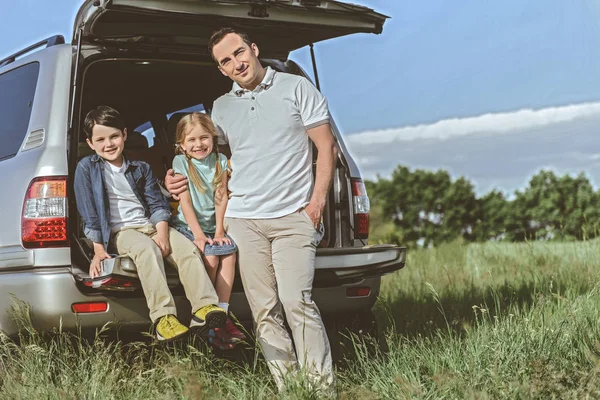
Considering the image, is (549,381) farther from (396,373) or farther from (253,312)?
(253,312)

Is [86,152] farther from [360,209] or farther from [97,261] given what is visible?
[360,209]

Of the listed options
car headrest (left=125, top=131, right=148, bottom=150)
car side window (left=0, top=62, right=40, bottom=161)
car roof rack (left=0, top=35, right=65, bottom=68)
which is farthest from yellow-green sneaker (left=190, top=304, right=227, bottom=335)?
car headrest (left=125, top=131, right=148, bottom=150)

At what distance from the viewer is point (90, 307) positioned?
4238 mm

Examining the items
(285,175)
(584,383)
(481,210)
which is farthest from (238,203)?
(481,210)

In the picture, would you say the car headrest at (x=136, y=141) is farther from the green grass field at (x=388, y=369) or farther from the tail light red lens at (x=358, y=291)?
the tail light red lens at (x=358, y=291)

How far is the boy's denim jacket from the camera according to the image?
4.24m

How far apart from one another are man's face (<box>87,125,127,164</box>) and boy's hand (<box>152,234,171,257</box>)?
49 cm

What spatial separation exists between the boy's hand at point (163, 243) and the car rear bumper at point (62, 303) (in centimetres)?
24

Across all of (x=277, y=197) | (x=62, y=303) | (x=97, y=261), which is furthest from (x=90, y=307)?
(x=277, y=197)

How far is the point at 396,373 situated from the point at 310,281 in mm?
617

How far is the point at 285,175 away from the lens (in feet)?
14.0

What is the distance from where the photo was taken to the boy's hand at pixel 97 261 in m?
4.13

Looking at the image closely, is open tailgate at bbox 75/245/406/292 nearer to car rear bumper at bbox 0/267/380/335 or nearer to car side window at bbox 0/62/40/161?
car rear bumper at bbox 0/267/380/335

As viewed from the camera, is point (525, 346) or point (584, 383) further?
point (525, 346)
